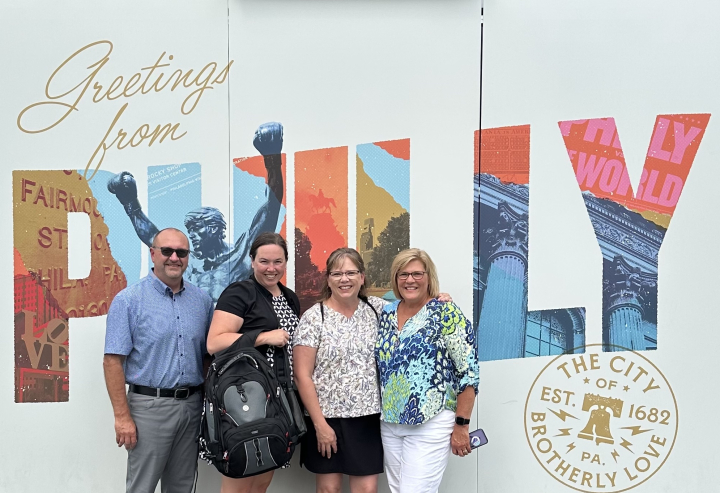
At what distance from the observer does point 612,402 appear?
3346 millimetres

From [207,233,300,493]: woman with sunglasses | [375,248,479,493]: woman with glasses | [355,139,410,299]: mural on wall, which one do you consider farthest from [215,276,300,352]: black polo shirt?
[355,139,410,299]: mural on wall

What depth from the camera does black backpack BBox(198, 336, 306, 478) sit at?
2547 millimetres

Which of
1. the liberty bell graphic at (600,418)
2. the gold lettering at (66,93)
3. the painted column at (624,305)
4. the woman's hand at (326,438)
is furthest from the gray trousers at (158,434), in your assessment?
the painted column at (624,305)

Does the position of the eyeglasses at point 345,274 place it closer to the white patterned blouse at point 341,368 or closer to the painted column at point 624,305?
the white patterned blouse at point 341,368

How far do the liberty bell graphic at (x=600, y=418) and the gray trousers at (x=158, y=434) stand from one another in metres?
1.99

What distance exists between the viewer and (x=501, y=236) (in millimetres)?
3338

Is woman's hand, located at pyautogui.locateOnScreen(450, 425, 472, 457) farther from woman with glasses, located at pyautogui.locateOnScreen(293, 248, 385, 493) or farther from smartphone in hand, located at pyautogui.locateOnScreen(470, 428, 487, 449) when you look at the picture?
woman with glasses, located at pyautogui.locateOnScreen(293, 248, 385, 493)

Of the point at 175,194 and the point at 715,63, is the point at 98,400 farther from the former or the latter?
the point at 715,63

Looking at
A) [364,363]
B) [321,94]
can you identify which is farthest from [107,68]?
[364,363]

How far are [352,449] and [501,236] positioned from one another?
1347mm

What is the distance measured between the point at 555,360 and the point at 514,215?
79cm

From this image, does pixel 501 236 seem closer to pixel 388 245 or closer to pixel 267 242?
pixel 388 245

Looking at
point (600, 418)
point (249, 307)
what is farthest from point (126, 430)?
point (600, 418)

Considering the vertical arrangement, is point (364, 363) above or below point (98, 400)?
above
